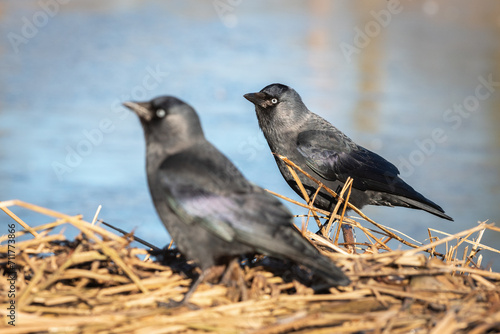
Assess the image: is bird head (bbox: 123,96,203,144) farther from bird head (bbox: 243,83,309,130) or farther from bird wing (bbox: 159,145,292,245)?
bird head (bbox: 243,83,309,130)

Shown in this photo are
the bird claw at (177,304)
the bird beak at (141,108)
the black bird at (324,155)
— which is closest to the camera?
the bird claw at (177,304)

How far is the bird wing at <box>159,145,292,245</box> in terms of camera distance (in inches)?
116

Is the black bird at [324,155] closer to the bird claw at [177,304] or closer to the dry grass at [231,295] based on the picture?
the dry grass at [231,295]

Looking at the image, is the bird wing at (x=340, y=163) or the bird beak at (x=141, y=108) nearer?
the bird beak at (x=141, y=108)

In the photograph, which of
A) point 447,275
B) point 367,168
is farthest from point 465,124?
point 447,275

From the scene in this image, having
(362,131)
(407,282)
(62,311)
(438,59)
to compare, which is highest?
(438,59)

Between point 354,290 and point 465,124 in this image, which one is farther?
point 465,124

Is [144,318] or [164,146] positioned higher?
[164,146]

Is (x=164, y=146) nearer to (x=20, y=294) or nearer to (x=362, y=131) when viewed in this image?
(x=20, y=294)

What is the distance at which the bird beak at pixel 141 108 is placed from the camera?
10.2ft

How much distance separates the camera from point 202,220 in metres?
2.96

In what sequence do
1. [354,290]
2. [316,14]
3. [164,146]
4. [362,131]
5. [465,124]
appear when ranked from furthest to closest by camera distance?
[316,14], [465,124], [362,131], [164,146], [354,290]

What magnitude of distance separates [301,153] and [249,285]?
6.60ft

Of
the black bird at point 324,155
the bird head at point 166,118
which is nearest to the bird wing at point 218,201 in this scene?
the bird head at point 166,118
